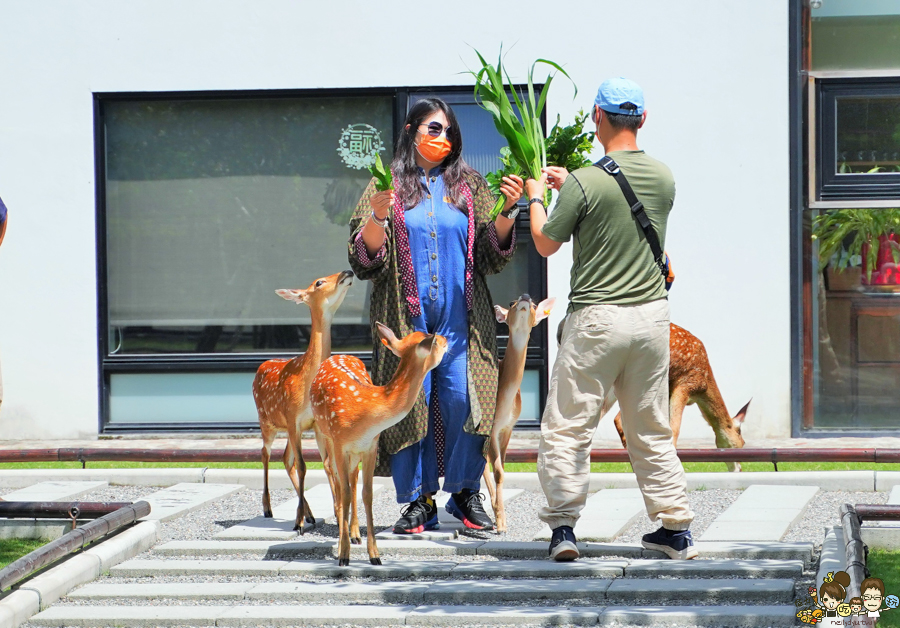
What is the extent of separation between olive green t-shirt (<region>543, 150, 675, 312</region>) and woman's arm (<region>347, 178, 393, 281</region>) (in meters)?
0.95

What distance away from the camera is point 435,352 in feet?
17.3

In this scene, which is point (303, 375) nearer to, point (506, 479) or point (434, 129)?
point (434, 129)

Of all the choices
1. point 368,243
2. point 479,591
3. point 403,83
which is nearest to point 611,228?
point 368,243

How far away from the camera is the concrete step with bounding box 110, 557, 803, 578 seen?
5.13 metres

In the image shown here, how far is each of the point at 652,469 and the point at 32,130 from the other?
7.41 meters

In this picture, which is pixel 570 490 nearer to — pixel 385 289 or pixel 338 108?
pixel 385 289

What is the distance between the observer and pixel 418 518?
6148mm

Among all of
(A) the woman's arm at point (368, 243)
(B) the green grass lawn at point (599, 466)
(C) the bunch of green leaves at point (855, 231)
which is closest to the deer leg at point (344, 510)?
(A) the woman's arm at point (368, 243)

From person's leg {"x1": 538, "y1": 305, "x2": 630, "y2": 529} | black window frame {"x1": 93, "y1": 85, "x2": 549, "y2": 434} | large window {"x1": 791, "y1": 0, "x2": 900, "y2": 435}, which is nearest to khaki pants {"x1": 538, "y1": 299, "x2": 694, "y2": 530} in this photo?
person's leg {"x1": 538, "y1": 305, "x2": 630, "y2": 529}

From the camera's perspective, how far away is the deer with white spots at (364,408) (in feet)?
17.4

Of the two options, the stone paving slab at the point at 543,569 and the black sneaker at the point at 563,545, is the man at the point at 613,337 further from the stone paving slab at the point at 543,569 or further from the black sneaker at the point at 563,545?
the stone paving slab at the point at 543,569

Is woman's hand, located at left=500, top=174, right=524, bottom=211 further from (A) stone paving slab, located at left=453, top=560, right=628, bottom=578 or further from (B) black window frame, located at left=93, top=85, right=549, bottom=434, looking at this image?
(B) black window frame, located at left=93, top=85, right=549, bottom=434

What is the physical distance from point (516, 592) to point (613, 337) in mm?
1164

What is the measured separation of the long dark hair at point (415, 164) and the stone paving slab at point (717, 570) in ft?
6.73
